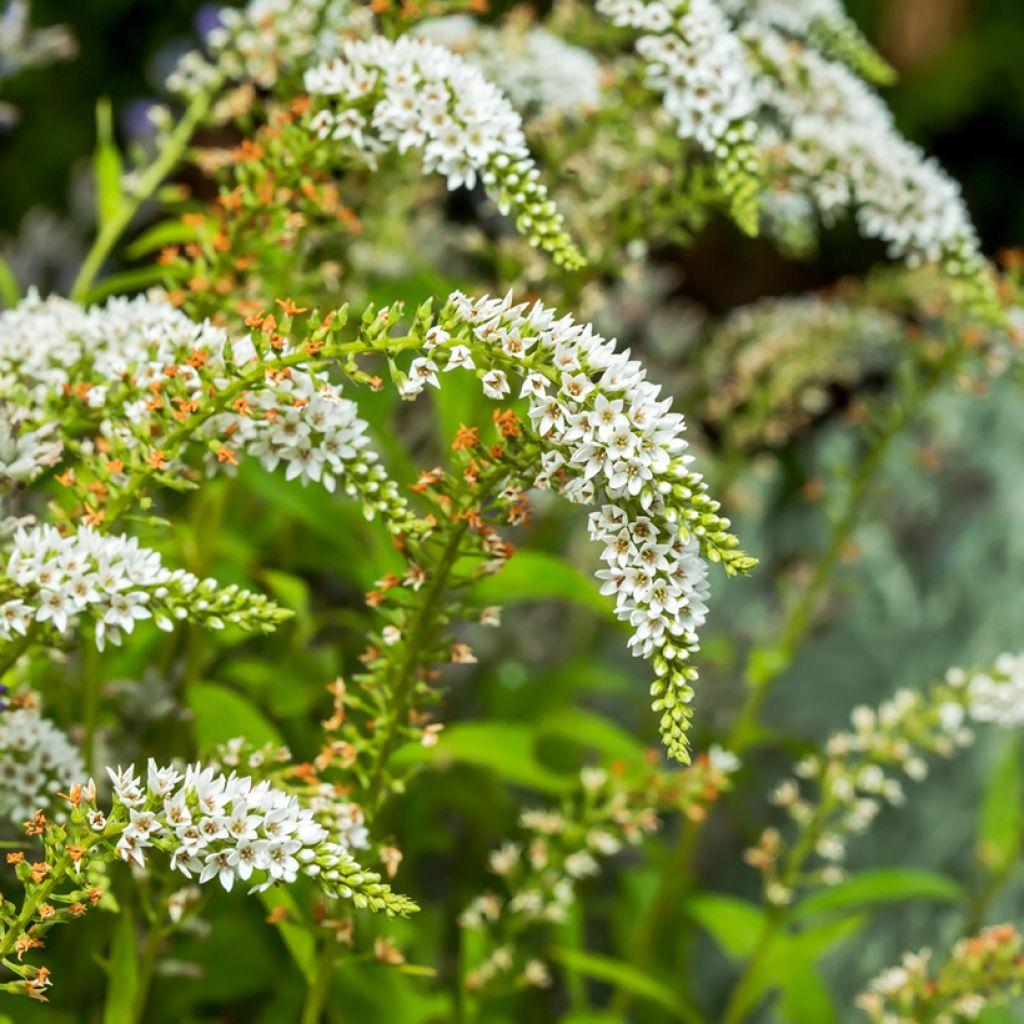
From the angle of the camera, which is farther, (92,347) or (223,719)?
(223,719)

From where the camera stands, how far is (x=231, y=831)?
826mm

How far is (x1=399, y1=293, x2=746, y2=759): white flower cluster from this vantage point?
830mm

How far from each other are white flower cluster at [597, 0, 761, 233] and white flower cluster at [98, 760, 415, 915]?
2.21 feet

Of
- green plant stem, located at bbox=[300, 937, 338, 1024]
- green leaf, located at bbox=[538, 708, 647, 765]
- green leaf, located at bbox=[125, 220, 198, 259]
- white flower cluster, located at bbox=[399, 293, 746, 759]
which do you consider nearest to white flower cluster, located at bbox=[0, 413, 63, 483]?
white flower cluster, located at bbox=[399, 293, 746, 759]

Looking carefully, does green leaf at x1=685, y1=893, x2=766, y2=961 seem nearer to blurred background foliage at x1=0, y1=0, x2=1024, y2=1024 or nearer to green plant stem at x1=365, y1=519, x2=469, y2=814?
blurred background foliage at x1=0, y1=0, x2=1024, y2=1024

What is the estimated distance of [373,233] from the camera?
1.98 metres

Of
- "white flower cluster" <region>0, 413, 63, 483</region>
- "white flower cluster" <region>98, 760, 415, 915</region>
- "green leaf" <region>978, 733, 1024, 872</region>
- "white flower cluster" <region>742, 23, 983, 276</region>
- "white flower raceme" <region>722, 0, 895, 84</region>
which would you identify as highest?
"white flower raceme" <region>722, 0, 895, 84</region>

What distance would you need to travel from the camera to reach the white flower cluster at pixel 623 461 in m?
0.83

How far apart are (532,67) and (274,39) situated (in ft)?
1.19

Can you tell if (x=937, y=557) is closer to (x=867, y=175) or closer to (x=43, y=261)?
(x=867, y=175)

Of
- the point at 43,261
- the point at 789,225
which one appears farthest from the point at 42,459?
the point at 43,261

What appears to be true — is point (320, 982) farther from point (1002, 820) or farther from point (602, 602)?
point (1002, 820)

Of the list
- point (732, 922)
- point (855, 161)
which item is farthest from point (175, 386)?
point (732, 922)

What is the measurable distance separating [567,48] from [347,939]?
1.17m
